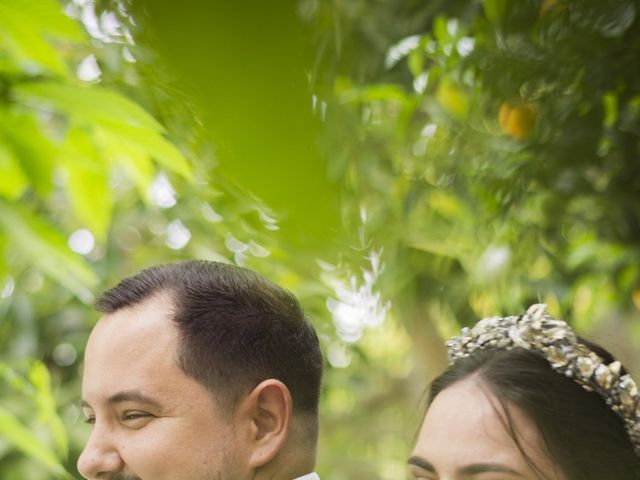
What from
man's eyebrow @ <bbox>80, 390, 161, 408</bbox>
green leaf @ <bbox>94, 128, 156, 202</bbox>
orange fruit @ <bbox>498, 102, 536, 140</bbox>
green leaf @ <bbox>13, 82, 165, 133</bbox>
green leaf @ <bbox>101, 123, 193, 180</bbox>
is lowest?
green leaf @ <bbox>101, 123, 193, 180</bbox>

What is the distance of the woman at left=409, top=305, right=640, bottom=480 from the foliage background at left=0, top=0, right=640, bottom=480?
27cm

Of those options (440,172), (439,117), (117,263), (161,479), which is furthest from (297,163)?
(117,263)

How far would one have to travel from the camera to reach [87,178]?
50.9 inches

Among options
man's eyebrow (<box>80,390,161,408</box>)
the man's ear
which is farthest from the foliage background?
the man's ear

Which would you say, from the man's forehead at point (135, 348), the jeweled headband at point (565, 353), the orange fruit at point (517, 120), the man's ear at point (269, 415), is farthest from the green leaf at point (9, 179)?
the orange fruit at point (517, 120)

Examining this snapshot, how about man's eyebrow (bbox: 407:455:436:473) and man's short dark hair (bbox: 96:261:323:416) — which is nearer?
man's eyebrow (bbox: 407:455:436:473)

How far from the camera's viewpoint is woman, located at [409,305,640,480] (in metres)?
1.64

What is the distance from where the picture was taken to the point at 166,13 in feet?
1.19

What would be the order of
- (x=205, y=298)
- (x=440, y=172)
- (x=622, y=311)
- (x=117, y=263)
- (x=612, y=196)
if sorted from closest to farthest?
(x=205, y=298)
(x=612, y=196)
(x=440, y=172)
(x=622, y=311)
(x=117, y=263)

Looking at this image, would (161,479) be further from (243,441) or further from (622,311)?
(622,311)

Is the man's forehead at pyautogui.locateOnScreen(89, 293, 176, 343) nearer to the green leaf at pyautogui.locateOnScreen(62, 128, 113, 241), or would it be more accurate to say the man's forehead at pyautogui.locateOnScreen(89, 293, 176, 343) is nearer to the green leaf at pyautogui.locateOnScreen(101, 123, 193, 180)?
the green leaf at pyautogui.locateOnScreen(62, 128, 113, 241)

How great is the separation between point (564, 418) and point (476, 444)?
6.7 inches

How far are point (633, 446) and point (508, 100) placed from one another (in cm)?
85

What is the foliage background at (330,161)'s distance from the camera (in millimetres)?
375
